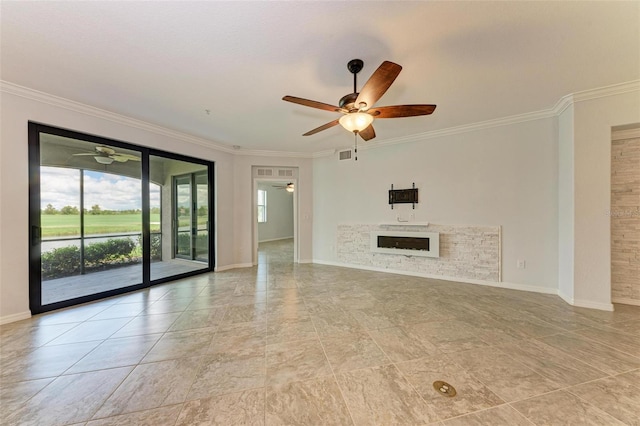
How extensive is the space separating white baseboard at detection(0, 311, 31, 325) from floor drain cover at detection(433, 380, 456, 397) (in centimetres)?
464

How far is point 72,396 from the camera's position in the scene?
1694 mm

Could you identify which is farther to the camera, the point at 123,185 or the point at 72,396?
the point at 123,185

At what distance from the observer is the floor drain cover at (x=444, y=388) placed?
1691 millimetres

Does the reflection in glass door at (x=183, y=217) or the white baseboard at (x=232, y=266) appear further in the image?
the white baseboard at (x=232, y=266)

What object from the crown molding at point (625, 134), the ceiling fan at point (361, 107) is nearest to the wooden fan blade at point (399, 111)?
the ceiling fan at point (361, 107)

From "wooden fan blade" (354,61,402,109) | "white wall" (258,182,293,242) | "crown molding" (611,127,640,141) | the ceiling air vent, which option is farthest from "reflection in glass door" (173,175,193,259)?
"crown molding" (611,127,640,141)

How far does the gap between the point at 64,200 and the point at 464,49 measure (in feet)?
18.2

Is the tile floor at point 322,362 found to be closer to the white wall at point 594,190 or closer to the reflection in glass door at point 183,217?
the white wall at point 594,190

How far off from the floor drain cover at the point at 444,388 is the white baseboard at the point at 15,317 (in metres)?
4.64

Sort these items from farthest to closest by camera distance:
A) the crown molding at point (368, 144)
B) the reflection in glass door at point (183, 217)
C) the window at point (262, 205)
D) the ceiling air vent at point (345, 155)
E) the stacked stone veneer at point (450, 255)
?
the window at point (262, 205) < the ceiling air vent at point (345, 155) < the reflection in glass door at point (183, 217) < the stacked stone veneer at point (450, 255) < the crown molding at point (368, 144)

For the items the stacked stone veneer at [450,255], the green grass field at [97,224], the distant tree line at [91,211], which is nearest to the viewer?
the distant tree line at [91,211]

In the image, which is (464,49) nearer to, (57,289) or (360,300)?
(360,300)

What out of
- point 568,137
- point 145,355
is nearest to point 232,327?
point 145,355

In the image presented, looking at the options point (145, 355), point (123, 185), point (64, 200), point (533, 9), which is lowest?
point (145, 355)
